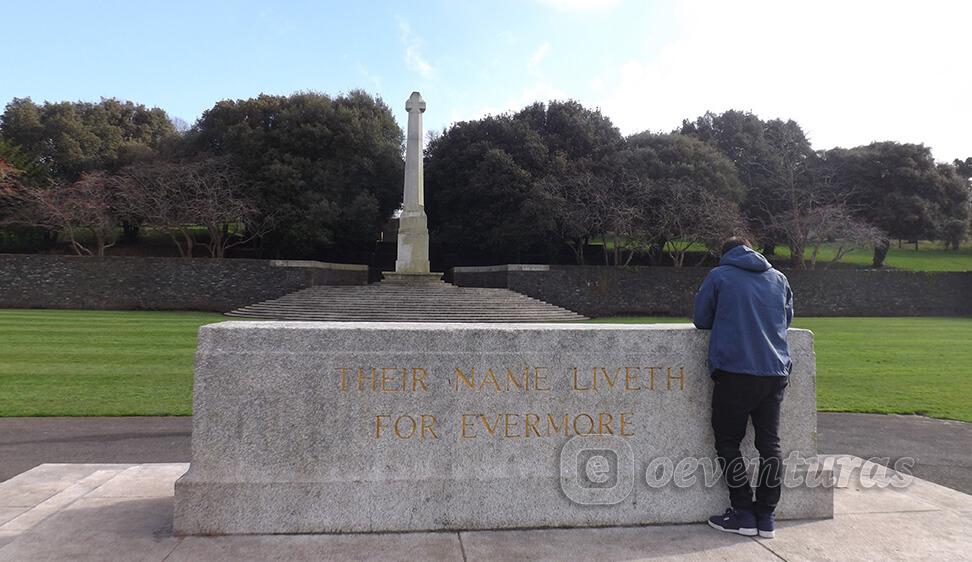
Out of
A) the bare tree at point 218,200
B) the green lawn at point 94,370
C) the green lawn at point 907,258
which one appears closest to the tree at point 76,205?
the bare tree at point 218,200

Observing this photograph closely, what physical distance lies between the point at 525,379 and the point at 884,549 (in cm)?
236

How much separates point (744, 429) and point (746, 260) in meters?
1.07

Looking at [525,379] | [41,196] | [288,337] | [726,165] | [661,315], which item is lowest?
[661,315]

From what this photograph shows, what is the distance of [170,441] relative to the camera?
632 cm

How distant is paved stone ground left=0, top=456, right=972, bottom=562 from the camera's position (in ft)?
11.1

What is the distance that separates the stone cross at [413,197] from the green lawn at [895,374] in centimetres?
1576

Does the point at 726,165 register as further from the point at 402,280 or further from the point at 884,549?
the point at 884,549

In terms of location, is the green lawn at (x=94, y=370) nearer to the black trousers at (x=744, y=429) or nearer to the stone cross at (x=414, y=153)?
the black trousers at (x=744, y=429)

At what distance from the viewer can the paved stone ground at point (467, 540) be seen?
3373 millimetres

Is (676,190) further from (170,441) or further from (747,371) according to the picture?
(747,371)

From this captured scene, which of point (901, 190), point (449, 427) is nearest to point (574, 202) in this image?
point (901, 190)

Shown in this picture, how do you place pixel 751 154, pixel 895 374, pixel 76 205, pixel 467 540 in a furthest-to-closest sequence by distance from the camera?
pixel 751 154 < pixel 76 205 < pixel 895 374 < pixel 467 540

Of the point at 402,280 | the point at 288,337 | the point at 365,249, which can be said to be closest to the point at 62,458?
the point at 288,337

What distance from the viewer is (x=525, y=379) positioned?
154 inches
